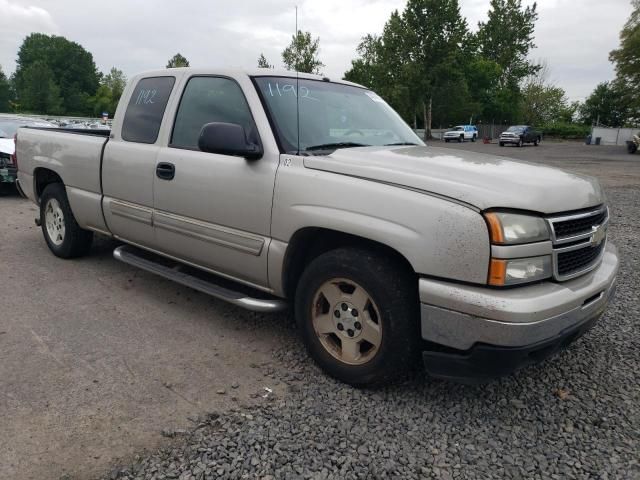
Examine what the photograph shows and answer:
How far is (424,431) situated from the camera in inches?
101

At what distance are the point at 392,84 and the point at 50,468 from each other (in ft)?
175

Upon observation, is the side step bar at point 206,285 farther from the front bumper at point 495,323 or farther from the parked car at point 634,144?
the parked car at point 634,144

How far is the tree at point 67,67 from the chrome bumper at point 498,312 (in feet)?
291

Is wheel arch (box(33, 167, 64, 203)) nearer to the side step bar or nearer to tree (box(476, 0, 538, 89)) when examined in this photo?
the side step bar

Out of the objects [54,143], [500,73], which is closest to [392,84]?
[500,73]

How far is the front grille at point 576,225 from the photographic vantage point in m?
2.50

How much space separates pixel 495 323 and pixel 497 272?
0.23 metres

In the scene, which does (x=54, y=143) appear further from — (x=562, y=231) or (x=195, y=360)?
(x=562, y=231)

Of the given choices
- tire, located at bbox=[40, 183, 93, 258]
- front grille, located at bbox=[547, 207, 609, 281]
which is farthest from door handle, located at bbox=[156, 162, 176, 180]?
front grille, located at bbox=[547, 207, 609, 281]

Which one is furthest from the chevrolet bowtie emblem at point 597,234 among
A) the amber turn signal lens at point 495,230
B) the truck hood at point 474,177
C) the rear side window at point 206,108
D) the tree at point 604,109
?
the tree at point 604,109

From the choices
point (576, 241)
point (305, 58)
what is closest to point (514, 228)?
point (576, 241)

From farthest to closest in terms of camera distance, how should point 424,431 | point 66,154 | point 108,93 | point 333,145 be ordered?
point 108,93 < point 66,154 < point 333,145 < point 424,431

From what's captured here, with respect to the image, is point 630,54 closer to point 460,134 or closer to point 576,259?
point 460,134

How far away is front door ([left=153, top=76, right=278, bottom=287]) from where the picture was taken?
321 centimetres
